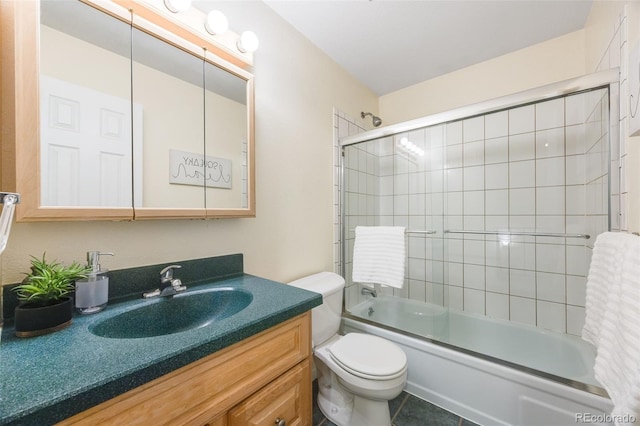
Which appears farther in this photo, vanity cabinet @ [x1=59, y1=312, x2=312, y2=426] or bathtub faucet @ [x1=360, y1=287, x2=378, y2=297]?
bathtub faucet @ [x1=360, y1=287, x2=378, y2=297]

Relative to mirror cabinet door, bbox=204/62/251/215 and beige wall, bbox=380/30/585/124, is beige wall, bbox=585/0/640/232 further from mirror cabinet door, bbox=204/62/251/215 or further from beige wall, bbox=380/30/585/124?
mirror cabinet door, bbox=204/62/251/215

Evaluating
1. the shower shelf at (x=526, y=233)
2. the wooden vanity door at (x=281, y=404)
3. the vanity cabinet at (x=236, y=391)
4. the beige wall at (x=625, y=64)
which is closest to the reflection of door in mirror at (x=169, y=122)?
the vanity cabinet at (x=236, y=391)

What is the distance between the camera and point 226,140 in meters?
1.27

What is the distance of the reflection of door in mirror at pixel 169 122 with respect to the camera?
1.01 meters

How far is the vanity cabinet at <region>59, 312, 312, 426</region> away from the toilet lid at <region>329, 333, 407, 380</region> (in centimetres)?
34

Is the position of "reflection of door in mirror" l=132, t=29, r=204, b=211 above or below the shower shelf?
above

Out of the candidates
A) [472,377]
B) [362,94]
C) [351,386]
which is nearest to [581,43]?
[362,94]

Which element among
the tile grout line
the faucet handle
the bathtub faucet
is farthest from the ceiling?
the tile grout line

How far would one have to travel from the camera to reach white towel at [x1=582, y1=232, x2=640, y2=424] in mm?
678

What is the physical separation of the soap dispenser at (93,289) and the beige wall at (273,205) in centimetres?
9

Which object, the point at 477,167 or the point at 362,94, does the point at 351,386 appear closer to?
the point at 477,167

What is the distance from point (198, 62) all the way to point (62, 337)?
1145 millimetres

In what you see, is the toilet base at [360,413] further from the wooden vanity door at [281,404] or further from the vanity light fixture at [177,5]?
the vanity light fixture at [177,5]

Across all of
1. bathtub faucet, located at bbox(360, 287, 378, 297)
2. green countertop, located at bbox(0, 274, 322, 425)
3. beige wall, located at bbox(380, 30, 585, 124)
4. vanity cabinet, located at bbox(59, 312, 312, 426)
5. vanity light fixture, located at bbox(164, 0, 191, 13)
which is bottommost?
bathtub faucet, located at bbox(360, 287, 378, 297)
